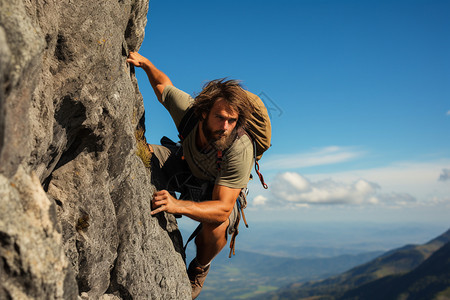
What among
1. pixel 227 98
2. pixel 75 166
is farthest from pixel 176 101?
pixel 75 166

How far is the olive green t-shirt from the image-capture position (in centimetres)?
902

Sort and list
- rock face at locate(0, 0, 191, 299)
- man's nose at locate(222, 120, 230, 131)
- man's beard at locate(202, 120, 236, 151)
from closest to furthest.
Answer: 1. rock face at locate(0, 0, 191, 299)
2. man's nose at locate(222, 120, 230, 131)
3. man's beard at locate(202, 120, 236, 151)

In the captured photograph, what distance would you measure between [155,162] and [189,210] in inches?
113

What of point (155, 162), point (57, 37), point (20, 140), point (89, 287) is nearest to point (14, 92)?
point (20, 140)

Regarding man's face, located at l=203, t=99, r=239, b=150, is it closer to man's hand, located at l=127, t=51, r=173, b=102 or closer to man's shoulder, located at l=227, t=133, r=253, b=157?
man's shoulder, located at l=227, t=133, r=253, b=157

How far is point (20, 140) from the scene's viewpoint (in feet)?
13.6

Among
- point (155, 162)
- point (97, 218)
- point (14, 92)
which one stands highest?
point (155, 162)

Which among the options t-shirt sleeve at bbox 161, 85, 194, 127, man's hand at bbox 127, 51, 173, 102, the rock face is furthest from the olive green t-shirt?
the rock face

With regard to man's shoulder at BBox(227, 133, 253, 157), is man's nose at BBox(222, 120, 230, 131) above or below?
above

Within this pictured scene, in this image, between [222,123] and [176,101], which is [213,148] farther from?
[176,101]

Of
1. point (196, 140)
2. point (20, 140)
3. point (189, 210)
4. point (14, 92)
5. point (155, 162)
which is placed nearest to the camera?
point (14, 92)

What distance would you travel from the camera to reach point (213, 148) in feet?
30.5

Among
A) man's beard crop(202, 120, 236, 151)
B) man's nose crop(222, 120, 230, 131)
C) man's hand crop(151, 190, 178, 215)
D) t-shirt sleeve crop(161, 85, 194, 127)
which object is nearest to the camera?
man's nose crop(222, 120, 230, 131)

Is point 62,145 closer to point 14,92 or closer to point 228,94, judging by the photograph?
point 14,92
